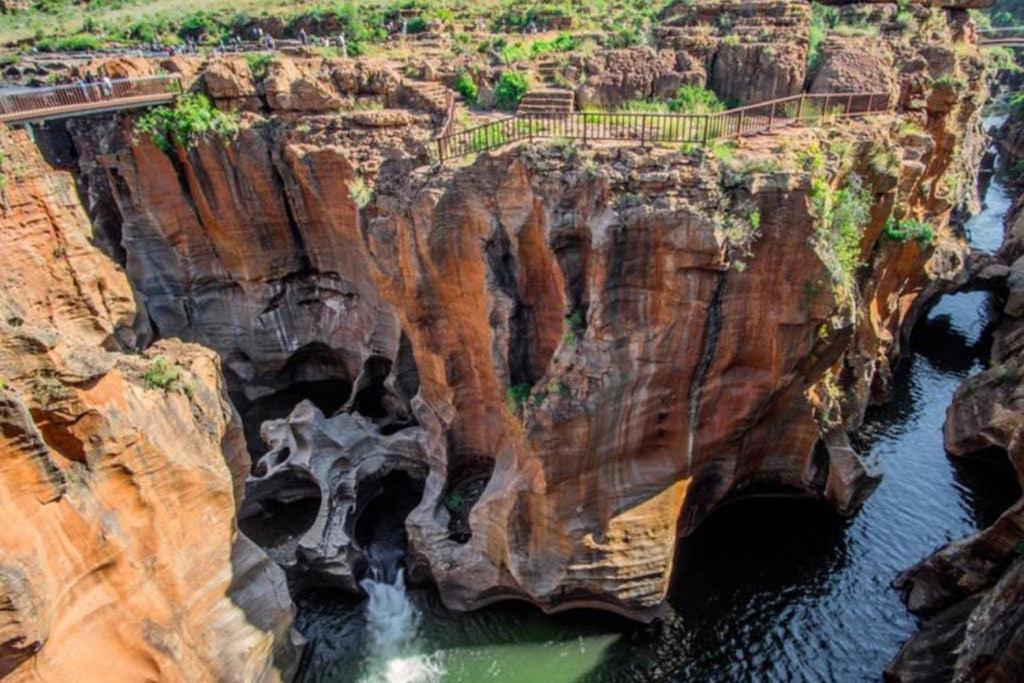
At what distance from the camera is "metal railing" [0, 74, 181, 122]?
21688 mm

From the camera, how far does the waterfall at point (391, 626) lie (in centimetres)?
1658

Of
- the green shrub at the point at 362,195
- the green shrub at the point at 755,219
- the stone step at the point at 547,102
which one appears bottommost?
the green shrub at the point at 362,195

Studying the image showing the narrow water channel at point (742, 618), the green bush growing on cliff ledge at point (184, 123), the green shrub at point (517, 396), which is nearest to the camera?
the green shrub at point (517, 396)

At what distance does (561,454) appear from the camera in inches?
606

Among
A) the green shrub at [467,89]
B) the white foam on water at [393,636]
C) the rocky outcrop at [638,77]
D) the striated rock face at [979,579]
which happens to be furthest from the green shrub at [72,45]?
the striated rock face at [979,579]

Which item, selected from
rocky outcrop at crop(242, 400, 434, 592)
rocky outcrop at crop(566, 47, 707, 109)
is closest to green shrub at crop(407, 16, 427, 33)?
rocky outcrop at crop(566, 47, 707, 109)

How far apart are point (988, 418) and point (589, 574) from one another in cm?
1424

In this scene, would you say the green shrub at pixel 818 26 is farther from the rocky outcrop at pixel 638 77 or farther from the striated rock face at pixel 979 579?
the striated rock face at pixel 979 579

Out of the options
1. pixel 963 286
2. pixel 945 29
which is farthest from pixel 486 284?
pixel 963 286

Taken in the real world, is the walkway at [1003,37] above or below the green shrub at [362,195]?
above

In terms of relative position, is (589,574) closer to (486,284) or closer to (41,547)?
(486,284)

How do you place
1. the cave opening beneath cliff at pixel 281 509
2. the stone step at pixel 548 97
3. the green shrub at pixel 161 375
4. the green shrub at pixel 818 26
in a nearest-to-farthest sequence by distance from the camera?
the green shrub at pixel 161 375
the stone step at pixel 548 97
the cave opening beneath cliff at pixel 281 509
the green shrub at pixel 818 26

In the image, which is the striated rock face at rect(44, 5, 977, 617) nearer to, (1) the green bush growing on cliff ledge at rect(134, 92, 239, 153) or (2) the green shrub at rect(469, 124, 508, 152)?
(1) the green bush growing on cliff ledge at rect(134, 92, 239, 153)

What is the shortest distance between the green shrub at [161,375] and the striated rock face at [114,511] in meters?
0.05
